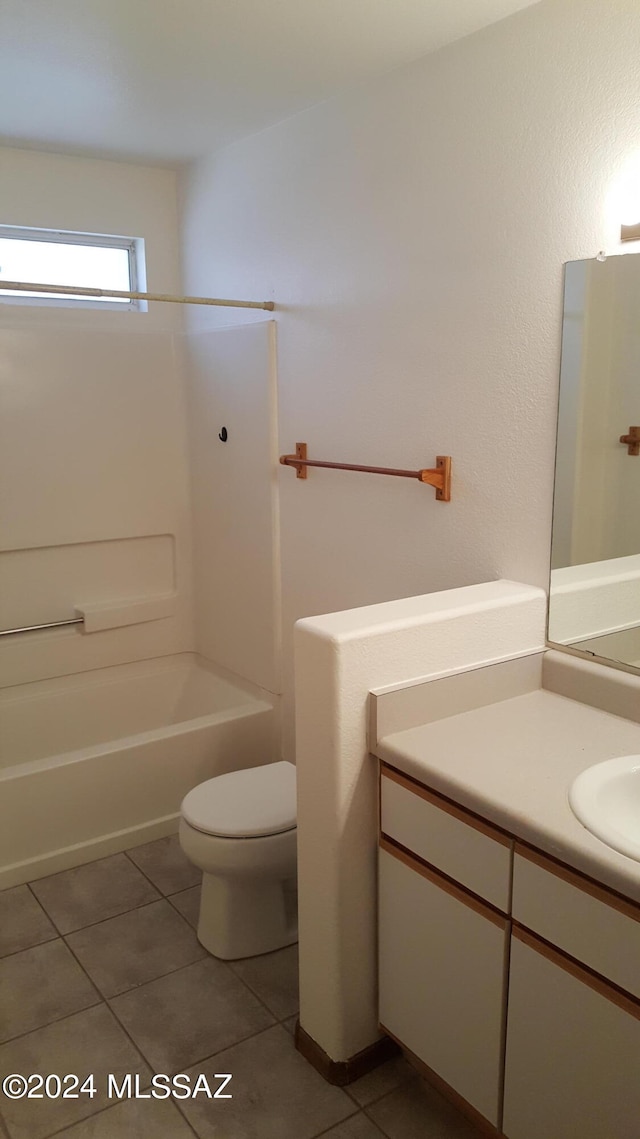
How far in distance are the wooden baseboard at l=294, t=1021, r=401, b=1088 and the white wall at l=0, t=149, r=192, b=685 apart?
1.83m

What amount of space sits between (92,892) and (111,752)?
422mm

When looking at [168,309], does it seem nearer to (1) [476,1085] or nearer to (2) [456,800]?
(2) [456,800]

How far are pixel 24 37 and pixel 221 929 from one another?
2.30m

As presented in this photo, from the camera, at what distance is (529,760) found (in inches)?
61.6

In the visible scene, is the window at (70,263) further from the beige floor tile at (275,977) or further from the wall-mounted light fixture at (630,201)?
the beige floor tile at (275,977)

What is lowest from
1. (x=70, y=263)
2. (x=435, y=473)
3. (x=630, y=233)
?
(x=435, y=473)

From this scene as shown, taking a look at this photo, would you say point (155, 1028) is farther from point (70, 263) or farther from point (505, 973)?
point (70, 263)

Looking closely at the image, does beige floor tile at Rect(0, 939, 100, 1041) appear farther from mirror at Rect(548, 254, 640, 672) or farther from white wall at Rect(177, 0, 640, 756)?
mirror at Rect(548, 254, 640, 672)

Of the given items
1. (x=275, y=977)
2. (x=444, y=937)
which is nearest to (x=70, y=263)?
(x=275, y=977)

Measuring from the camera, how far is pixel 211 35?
201cm

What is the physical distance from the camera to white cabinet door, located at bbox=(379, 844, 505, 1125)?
148cm

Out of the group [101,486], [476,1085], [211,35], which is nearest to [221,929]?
[476,1085]

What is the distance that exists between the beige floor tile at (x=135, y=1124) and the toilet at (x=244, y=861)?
0.48 m

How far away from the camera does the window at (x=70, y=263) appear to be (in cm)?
309
